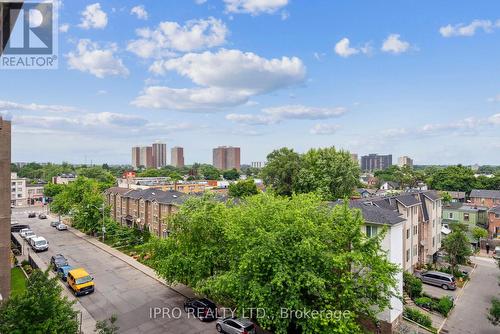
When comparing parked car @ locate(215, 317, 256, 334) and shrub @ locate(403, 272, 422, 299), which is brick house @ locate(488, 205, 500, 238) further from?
parked car @ locate(215, 317, 256, 334)

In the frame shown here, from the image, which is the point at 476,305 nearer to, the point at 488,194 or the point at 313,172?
the point at 313,172

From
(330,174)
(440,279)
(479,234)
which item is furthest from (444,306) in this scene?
(479,234)

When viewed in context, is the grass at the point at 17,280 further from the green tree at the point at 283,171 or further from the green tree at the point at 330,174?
the green tree at the point at 330,174

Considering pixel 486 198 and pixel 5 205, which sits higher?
pixel 5 205

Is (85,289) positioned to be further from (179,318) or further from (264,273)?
(264,273)

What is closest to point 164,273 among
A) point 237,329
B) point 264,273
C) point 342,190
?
point 237,329

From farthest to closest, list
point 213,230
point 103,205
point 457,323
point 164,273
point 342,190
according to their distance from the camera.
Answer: point 342,190, point 103,205, point 457,323, point 164,273, point 213,230
